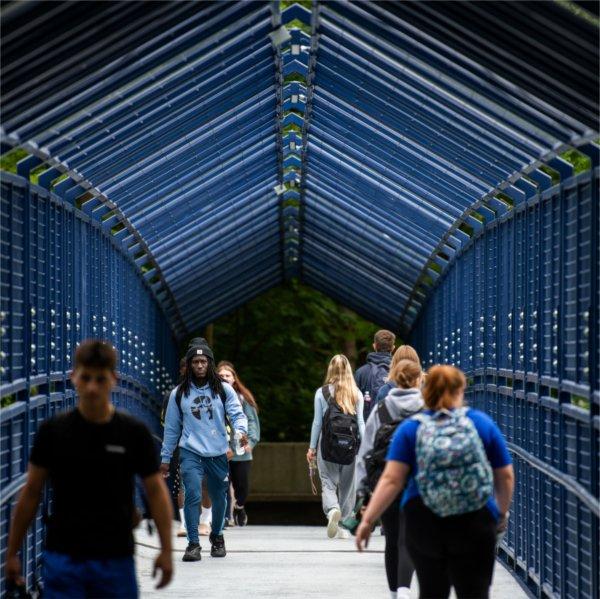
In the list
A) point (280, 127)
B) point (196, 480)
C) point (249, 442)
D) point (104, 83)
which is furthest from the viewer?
point (280, 127)

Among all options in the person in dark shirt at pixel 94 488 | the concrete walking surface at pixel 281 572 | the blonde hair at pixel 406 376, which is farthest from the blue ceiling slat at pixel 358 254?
the person in dark shirt at pixel 94 488

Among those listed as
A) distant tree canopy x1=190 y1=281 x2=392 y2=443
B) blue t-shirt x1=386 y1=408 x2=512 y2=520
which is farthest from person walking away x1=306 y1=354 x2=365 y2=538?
distant tree canopy x1=190 y1=281 x2=392 y2=443

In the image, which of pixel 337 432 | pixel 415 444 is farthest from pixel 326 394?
pixel 415 444

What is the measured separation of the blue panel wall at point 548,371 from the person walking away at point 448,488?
1629 millimetres

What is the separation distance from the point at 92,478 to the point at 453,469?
1.57 metres

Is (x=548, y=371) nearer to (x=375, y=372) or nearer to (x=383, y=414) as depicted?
(x=383, y=414)

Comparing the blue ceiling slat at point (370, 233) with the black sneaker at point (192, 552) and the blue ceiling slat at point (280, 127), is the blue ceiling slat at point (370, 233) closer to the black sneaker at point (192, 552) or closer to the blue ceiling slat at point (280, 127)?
the blue ceiling slat at point (280, 127)

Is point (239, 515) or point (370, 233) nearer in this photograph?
point (239, 515)

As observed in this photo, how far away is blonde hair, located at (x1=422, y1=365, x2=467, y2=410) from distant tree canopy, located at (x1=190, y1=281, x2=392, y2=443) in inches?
975

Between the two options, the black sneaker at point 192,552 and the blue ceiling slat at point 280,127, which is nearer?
the blue ceiling slat at point 280,127

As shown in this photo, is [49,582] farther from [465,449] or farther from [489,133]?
[489,133]

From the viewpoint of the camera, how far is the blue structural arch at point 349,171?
30.1ft

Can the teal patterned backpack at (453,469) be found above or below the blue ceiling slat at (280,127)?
below

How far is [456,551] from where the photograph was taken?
682cm
